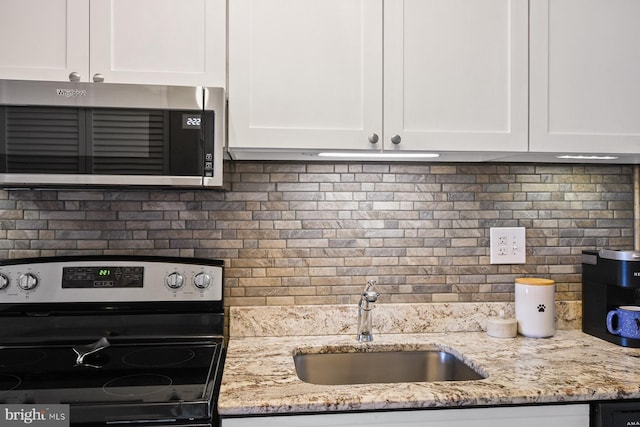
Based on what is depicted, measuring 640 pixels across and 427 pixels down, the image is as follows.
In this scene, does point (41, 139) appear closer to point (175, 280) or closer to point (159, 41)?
point (159, 41)

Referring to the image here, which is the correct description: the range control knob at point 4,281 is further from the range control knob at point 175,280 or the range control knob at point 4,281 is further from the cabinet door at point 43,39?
the cabinet door at point 43,39

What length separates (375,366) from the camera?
180 centimetres

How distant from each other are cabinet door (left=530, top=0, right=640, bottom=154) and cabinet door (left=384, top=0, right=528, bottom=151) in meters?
0.06

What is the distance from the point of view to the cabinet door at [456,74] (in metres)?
1.61

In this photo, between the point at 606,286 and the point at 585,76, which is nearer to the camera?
the point at 585,76

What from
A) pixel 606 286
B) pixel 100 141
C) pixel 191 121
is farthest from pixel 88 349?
pixel 606 286

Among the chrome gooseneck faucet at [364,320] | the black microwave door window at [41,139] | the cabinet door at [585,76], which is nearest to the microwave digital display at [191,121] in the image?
the black microwave door window at [41,139]

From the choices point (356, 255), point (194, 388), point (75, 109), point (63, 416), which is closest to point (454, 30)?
point (356, 255)

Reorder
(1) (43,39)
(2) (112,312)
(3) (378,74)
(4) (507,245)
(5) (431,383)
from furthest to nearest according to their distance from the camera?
(4) (507,245), (2) (112,312), (3) (378,74), (1) (43,39), (5) (431,383)

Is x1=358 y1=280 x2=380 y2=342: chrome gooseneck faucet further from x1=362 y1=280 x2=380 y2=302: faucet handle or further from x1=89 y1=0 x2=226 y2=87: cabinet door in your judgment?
x1=89 y1=0 x2=226 y2=87: cabinet door

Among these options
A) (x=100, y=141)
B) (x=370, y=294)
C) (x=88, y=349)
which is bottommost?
(x=88, y=349)

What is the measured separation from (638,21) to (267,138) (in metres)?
1.29

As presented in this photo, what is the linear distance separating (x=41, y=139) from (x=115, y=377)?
2.24ft

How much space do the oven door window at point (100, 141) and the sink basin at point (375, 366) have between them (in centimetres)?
76
